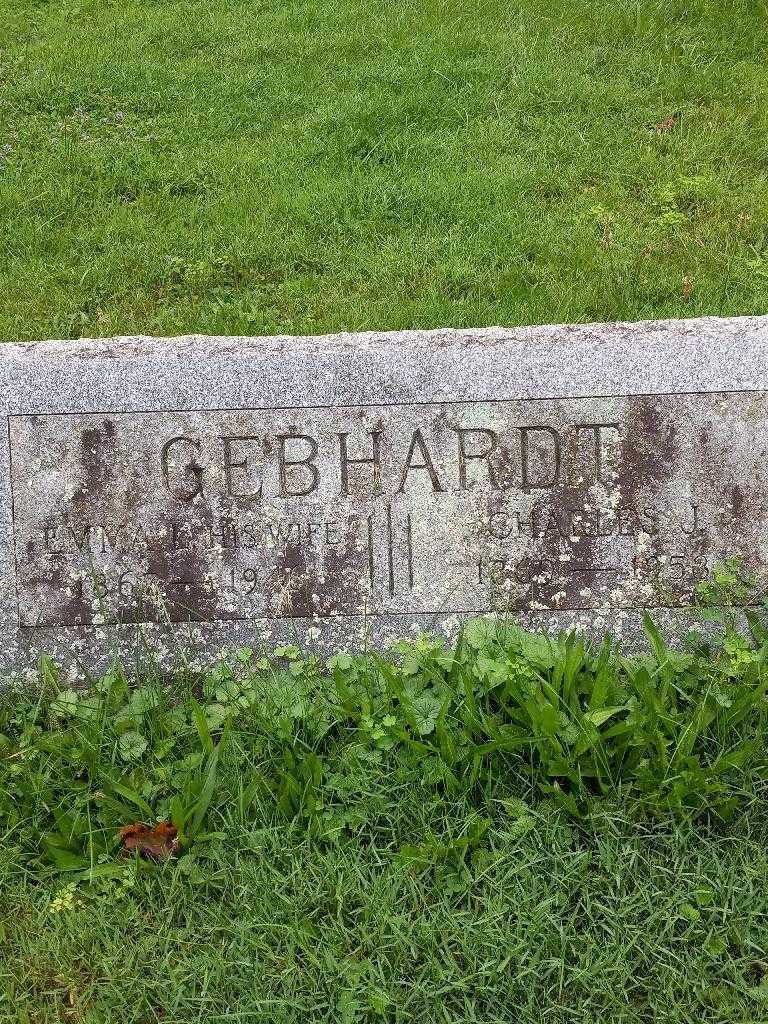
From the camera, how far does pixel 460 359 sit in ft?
9.36

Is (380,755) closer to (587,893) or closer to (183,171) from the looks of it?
(587,893)

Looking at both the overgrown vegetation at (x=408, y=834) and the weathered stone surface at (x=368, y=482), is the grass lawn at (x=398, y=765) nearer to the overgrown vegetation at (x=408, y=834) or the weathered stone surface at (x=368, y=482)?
the overgrown vegetation at (x=408, y=834)

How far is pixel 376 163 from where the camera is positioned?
4.85 meters

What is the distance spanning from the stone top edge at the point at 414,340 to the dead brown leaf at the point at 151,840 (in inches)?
55.4

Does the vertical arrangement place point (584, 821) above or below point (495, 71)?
below

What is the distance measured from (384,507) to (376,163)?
2.70 m

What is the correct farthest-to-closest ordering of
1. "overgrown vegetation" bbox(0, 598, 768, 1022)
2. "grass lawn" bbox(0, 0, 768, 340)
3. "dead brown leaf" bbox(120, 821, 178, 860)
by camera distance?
"grass lawn" bbox(0, 0, 768, 340) < "dead brown leaf" bbox(120, 821, 178, 860) < "overgrown vegetation" bbox(0, 598, 768, 1022)

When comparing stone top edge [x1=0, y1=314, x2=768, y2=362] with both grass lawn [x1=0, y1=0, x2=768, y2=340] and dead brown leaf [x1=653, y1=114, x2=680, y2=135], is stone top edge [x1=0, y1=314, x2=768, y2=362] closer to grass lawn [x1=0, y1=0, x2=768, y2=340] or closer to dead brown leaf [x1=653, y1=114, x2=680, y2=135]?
grass lawn [x1=0, y1=0, x2=768, y2=340]

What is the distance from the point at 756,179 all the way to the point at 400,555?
3136 millimetres

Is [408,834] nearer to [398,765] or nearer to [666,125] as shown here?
[398,765]

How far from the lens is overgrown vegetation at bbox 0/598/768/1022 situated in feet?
6.60

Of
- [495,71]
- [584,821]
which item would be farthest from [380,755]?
[495,71]

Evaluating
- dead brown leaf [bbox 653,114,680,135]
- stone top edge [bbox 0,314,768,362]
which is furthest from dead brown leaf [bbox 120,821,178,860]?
dead brown leaf [bbox 653,114,680,135]

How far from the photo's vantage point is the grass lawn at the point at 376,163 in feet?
13.4
